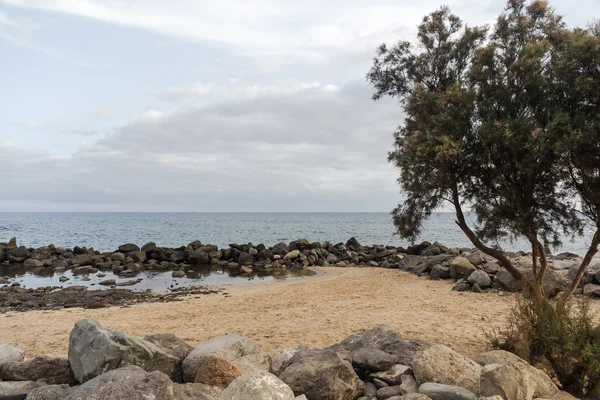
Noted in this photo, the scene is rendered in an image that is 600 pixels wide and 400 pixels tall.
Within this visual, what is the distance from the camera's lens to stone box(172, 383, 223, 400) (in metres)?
5.57

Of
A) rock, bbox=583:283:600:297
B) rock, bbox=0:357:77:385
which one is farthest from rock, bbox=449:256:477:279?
rock, bbox=0:357:77:385

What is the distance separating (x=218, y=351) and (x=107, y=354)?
1.66 metres

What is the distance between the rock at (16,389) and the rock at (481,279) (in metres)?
15.3

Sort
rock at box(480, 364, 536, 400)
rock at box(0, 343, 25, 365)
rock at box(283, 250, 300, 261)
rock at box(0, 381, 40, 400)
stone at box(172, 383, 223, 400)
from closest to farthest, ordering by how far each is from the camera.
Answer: stone at box(172, 383, 223, 400) < rock at box(480, 364, 536, 400) < rock at box(0, 381, 40, 400) < rock at box(0, 343, 25, 365) < rock at box(283, 250, 300, 261)

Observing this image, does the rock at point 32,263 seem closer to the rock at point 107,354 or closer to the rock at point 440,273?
the rock at point 440,273

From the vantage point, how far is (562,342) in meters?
7.41

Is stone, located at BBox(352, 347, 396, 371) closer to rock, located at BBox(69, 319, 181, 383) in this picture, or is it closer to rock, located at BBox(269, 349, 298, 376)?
rock, located at BBox(269, 349, 298, 376)

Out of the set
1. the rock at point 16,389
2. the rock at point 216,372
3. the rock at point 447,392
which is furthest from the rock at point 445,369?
the rock at point 16,389

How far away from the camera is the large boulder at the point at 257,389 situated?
16.3 ft

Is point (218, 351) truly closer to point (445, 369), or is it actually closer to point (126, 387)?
point (126, 387)

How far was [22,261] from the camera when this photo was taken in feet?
109

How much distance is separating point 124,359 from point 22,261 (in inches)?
1265

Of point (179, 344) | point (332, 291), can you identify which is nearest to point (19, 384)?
point (179, 344)

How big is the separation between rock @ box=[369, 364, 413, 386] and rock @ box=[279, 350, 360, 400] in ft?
1.47
